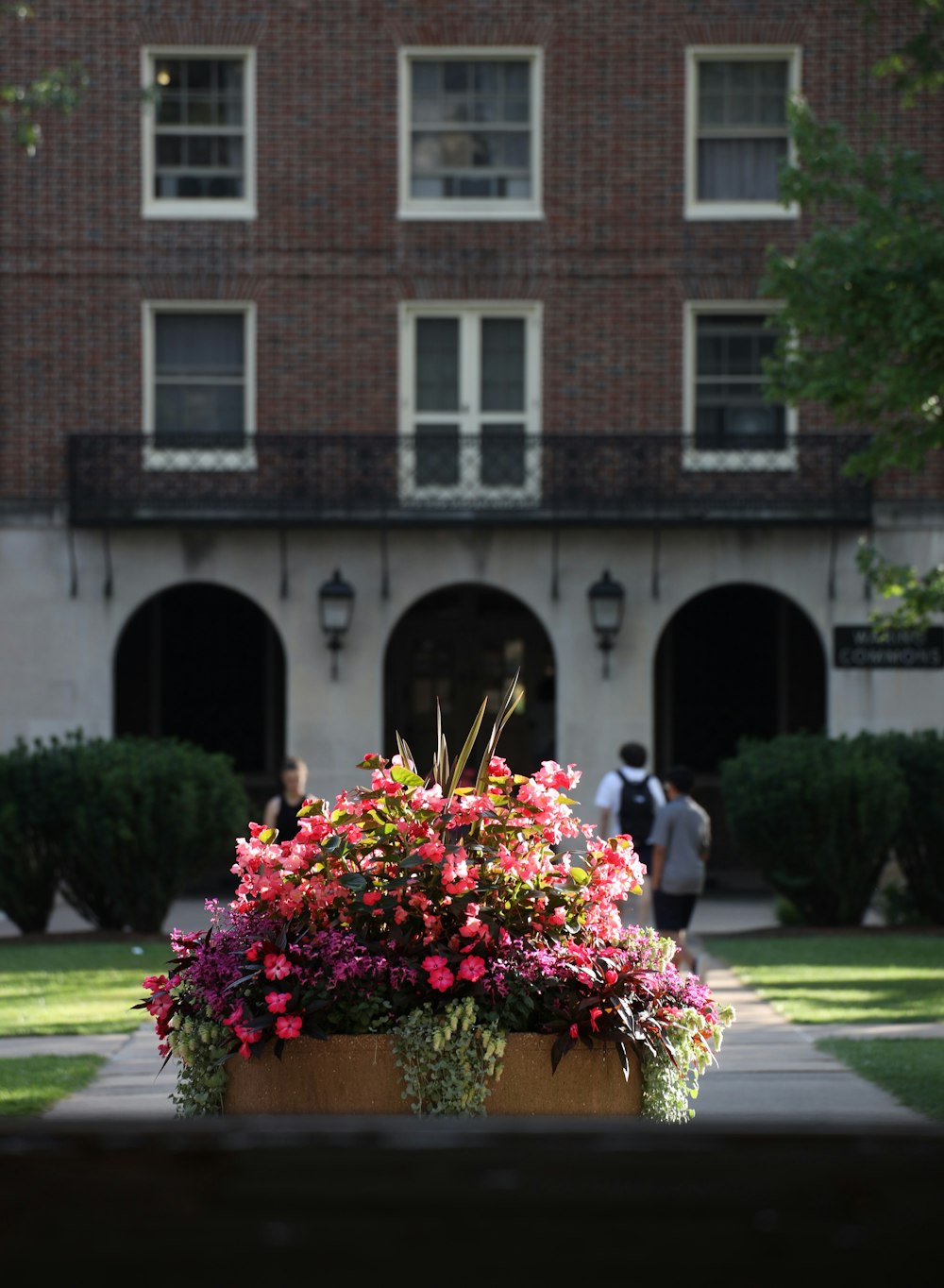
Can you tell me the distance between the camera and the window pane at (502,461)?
2383 centimetres

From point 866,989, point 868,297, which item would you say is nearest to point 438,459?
point 868,297

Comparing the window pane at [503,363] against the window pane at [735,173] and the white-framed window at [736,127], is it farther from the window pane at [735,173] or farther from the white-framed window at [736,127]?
the window pane at [735,173]

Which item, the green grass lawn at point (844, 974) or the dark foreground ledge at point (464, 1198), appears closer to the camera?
the dark foreground ledge at point (464, 1198)

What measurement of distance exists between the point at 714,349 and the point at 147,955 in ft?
38.0

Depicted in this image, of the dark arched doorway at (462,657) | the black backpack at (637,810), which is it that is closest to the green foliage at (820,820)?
the black backpack at (637,810)

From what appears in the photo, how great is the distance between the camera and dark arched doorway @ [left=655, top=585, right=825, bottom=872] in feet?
88.2

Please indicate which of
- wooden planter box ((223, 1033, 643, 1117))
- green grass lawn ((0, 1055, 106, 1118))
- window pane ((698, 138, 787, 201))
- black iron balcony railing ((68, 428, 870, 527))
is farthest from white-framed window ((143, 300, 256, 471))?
wooden planter box ((223, 1033, 643, 1117))

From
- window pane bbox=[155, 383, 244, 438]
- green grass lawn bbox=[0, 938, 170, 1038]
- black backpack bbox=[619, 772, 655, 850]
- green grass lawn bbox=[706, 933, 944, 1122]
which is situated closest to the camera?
green grass lawn bbox=[706, 933, 944, 1122]

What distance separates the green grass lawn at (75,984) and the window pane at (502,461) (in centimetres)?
840

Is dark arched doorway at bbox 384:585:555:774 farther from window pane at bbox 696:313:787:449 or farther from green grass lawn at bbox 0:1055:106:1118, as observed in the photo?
green grass lawn at bbox 0:1055:106:1118

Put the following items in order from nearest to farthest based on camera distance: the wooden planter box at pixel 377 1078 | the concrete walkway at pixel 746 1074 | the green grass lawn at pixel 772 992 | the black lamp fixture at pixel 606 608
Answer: the wooden planter box at pixel 377 1078, the concrete walkway at pixel 746 1074, the green grass lawn at pixel 772 992, the black lamp fixture at pixel 606 608

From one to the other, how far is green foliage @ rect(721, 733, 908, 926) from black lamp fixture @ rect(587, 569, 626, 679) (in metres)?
4.76

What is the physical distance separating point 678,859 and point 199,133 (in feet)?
46.5

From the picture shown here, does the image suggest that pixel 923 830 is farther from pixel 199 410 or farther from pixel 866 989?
pixel 199 410
